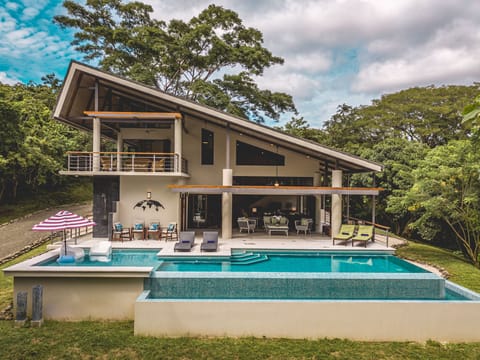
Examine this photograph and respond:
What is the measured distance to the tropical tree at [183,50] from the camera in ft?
86.1

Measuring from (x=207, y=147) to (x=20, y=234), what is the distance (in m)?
11.8

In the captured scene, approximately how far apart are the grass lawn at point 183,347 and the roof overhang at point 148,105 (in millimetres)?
9066

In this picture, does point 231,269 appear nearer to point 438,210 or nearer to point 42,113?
point 438,210

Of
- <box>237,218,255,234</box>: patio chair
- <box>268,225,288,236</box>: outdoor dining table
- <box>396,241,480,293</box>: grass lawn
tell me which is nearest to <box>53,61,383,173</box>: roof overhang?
<box>268,225,288,236</box>: outdoor dining table

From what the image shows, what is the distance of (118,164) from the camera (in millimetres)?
14695

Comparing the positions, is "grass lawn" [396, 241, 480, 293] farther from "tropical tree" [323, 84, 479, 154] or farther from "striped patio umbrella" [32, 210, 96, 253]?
"striped patio umbrella" [32, 210, 96, 253]

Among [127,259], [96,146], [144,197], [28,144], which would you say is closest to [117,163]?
[96,146]

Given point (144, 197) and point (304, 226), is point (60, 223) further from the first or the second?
point (304, 226)

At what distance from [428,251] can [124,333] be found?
1482 centimetres

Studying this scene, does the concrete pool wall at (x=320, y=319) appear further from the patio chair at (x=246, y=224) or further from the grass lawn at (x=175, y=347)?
the patio chair at (x=246, y=224)

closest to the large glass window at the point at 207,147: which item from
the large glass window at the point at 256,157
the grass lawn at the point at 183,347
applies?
the large glass window at the point at 256,157

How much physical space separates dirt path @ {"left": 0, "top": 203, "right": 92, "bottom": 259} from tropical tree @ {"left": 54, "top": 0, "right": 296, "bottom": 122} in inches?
517

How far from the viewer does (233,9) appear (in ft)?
92.5

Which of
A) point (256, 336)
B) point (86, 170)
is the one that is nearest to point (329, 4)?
point (86, 170)
